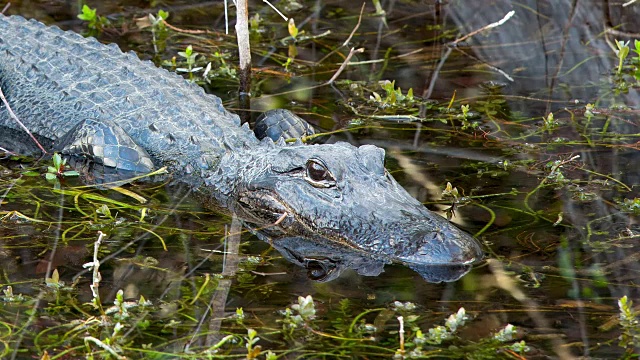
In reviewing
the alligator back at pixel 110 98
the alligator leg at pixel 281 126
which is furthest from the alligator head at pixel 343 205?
the alligator leg at pixel 281 126

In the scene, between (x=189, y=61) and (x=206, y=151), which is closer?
(x=206, y=151)

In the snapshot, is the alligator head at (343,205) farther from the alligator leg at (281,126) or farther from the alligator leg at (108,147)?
the alligator leg at (281,126)

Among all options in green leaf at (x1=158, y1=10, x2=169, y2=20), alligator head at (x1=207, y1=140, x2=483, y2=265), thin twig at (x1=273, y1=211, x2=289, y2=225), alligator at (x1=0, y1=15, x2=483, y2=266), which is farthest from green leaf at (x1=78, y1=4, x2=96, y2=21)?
thin twig at (x1=273, y1=211, x2=289, y2=225)

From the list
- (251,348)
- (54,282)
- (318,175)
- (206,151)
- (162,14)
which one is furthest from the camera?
(162,14)

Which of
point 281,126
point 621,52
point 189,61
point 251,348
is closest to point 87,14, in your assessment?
point 189,61

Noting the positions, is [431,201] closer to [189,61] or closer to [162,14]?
[189,61]

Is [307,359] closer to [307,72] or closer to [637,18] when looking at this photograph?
[307,72]
